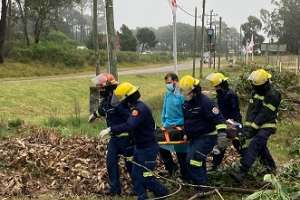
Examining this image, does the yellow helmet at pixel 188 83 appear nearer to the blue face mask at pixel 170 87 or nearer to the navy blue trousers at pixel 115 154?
the blue face mask at pixel 170 87

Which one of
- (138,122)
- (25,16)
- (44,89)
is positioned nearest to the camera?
(138,122)

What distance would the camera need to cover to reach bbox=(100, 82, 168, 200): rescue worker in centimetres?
739

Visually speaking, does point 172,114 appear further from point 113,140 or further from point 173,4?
point 173,4

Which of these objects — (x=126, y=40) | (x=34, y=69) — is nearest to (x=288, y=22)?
(x=126, y=40)

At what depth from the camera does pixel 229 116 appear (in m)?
9.32

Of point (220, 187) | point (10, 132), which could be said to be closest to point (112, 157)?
point (220, 187)

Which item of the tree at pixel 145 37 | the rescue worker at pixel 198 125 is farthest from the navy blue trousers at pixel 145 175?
the tree at pixel 145 37

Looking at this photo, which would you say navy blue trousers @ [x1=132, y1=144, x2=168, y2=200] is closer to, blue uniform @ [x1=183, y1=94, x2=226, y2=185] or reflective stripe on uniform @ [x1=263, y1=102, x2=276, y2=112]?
blue uniform @ [x1=183, y1=94, x2=226, y2=185]

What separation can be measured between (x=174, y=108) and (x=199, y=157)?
1.24 m

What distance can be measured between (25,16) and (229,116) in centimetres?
4085

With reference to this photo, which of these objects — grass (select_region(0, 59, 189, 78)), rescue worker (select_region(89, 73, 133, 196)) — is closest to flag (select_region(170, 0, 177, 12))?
rescue worker (select_region(89, 73, 133, 196))

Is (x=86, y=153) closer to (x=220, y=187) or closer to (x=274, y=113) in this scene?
(x=220, y=187)

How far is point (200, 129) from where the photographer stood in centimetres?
806

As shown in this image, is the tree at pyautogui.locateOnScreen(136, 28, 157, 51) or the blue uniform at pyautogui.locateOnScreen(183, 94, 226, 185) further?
the tree at pyautogui.locateOnScreen(136, 28, 157, 51)
